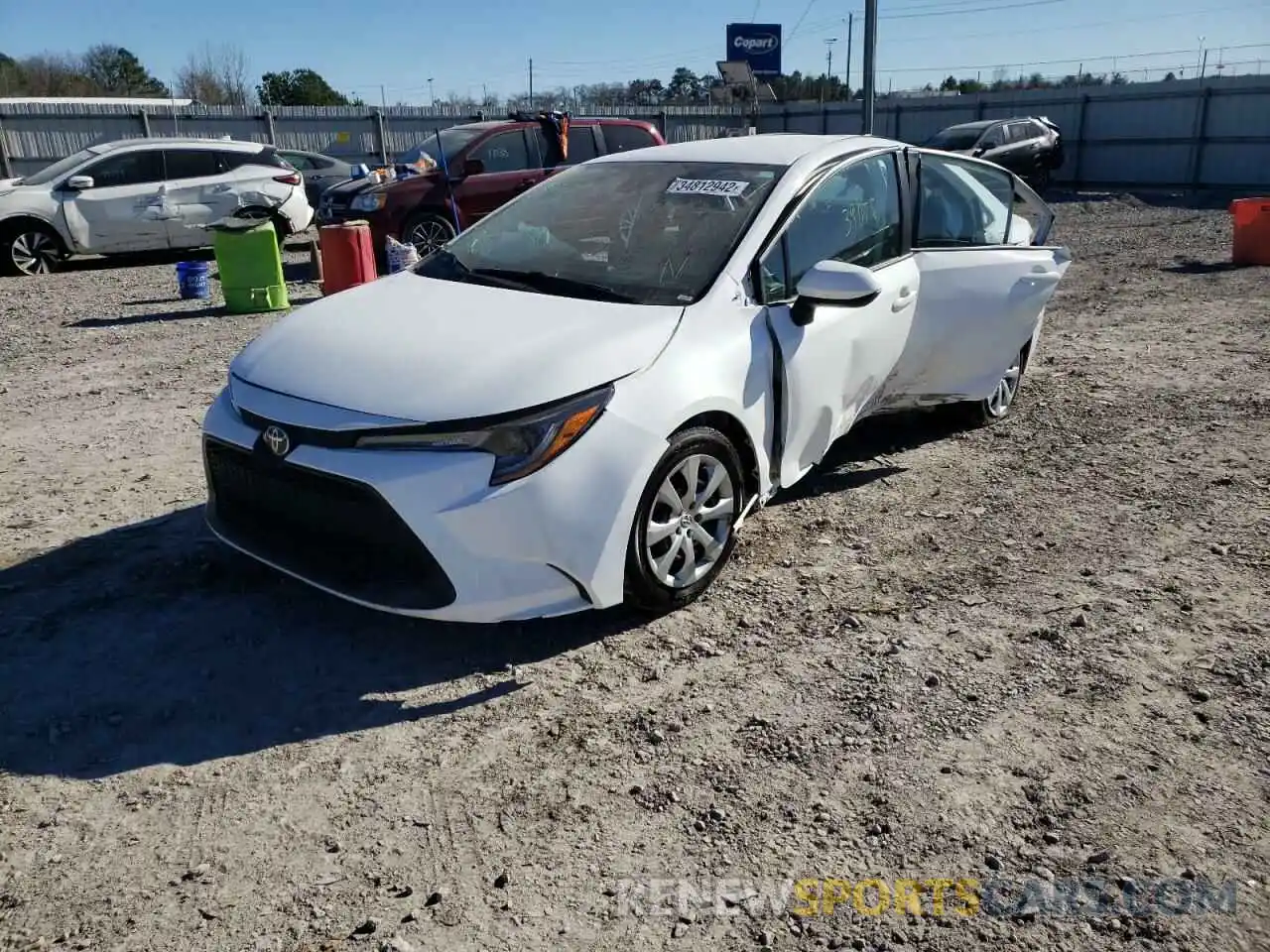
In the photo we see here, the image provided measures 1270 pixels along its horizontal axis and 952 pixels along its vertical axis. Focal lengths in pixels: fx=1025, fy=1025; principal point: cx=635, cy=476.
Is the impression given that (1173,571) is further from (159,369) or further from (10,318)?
(10,318)

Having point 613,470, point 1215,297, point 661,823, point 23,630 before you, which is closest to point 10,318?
point 23,630

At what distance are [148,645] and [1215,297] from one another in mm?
10145

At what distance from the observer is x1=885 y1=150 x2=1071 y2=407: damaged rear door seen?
5043 millimetres

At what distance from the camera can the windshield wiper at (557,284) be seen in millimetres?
3932

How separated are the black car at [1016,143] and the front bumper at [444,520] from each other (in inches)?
788

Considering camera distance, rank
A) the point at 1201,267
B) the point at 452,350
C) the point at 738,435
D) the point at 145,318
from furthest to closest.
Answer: the point at 1201,267 → the point at 145,318 → the point at 738,435 → the point at 452,350

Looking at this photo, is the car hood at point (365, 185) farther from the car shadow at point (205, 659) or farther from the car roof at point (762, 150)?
the car shadow at point (205, 659)

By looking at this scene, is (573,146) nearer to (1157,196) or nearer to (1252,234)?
(1252,234)

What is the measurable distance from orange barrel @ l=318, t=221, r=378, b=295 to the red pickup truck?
154cm

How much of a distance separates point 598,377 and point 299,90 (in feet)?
177

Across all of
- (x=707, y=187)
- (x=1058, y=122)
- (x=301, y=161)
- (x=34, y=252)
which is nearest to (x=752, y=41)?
(x=1058, y=122)

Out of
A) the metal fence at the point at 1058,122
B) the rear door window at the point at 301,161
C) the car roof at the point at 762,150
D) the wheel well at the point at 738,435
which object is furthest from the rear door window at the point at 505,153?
the metal fence at the point at 1058,122

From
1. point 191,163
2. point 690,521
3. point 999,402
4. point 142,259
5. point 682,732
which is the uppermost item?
point 191,163

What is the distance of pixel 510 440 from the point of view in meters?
3.24
